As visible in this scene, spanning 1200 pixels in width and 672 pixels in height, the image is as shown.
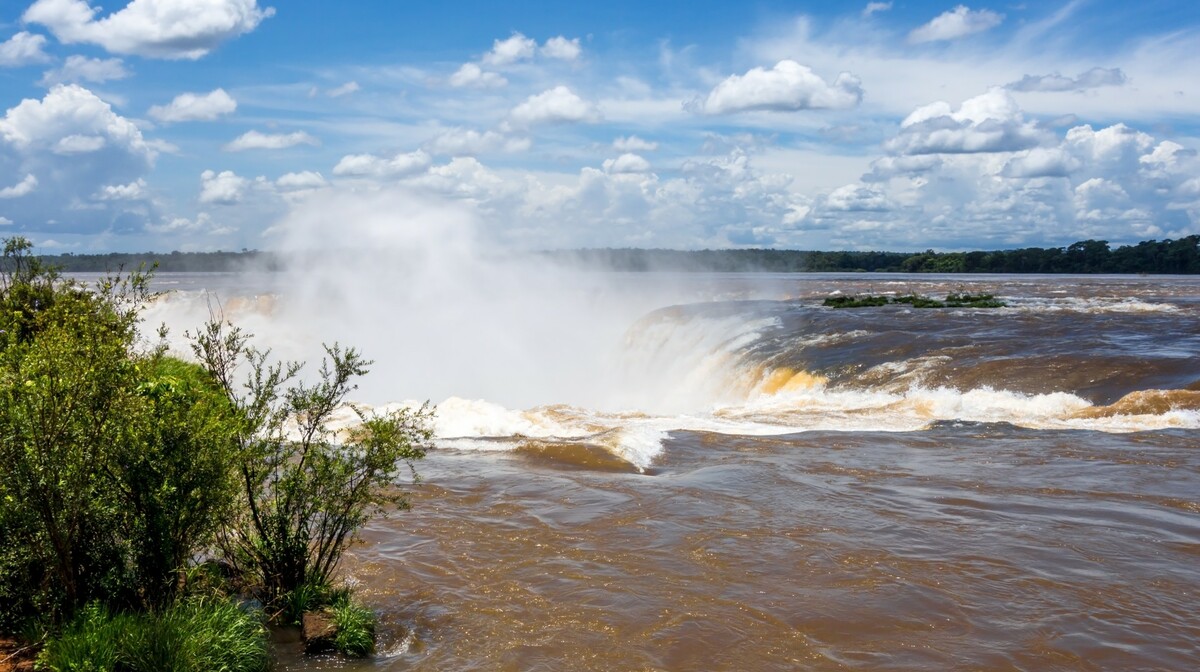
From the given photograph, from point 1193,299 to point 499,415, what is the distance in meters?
42.2

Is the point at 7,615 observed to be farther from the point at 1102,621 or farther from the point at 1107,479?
the point at 1107,479

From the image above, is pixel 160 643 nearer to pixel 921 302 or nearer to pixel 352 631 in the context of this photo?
pixel 352 631

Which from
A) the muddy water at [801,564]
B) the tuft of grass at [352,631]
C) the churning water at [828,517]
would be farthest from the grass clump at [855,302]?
the tuft of grass at [352,631]

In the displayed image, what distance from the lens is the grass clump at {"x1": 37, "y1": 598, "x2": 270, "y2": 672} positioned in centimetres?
575

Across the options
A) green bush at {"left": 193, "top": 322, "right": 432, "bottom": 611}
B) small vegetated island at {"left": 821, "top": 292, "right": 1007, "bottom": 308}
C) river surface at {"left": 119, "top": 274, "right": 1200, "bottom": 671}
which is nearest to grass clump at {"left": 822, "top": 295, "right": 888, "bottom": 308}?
small vegetated island at {"left": 821, "top": 292, "right": 1007, "bottom": 308}

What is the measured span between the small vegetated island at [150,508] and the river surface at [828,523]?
2.63 ft

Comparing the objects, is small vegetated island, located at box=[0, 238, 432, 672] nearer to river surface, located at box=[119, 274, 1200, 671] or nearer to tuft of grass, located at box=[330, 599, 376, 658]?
tuft of grass, located at box=[330, 599, 376, 658]

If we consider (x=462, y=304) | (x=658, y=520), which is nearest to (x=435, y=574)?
(x=658, y=520)

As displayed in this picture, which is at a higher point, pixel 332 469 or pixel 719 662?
pixel 332 469

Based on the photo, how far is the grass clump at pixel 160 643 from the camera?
5746 mm

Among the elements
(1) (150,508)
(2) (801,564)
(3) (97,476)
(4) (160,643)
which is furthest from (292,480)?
(2) (801,564)

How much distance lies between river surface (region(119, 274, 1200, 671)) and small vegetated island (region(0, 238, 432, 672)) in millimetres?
801

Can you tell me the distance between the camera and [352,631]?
22.9 ft

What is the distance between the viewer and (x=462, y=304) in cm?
4191
